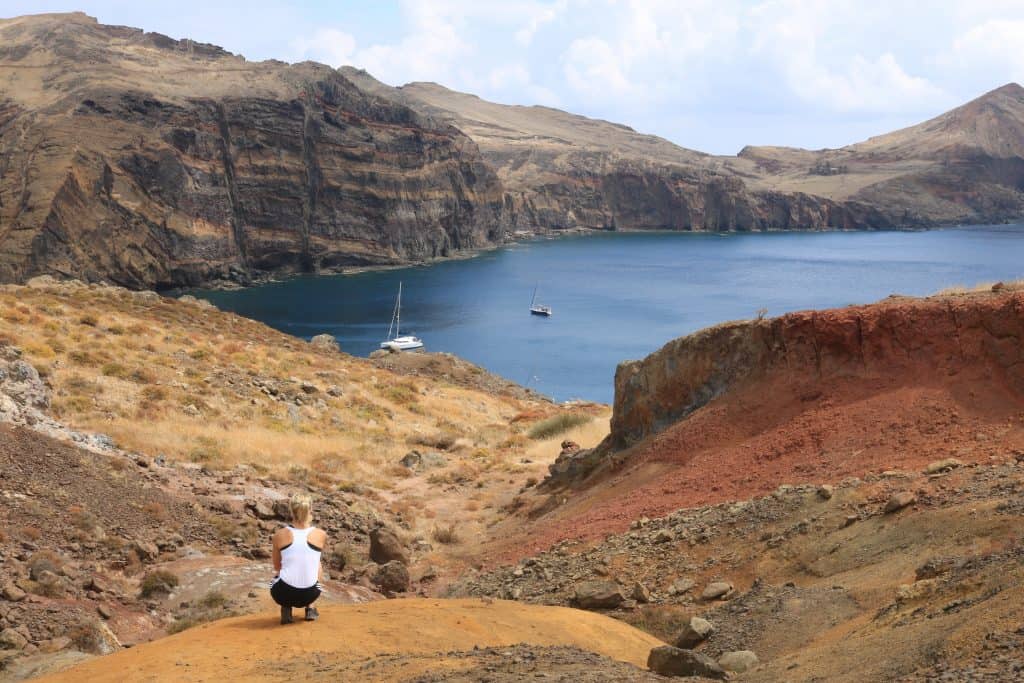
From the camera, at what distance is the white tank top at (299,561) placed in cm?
1037

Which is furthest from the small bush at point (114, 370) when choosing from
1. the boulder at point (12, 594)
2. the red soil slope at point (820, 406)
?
the boulder at point (12, 594)

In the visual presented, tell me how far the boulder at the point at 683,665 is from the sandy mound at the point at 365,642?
1015 millimetres

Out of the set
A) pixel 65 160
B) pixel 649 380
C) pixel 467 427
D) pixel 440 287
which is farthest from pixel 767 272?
pixel 649 380

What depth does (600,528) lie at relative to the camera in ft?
56.4

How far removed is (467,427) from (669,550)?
24993 millimetres

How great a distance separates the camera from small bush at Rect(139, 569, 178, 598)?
15195 millimetres

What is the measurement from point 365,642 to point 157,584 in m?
6.78

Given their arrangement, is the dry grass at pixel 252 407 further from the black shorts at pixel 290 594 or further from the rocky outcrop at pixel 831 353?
the black shorts at pixel 290 594

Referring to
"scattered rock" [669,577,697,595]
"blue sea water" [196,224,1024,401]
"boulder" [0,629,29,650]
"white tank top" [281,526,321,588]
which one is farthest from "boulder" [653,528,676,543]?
"blue sea water" [196,224,1024,401]

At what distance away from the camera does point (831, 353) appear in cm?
1811

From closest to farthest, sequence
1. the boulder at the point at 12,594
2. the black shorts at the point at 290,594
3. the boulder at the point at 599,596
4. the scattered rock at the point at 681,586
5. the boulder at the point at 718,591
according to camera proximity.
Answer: the black shorts at the point at 290,594, the boulder at the point at 718,591, the boulder at the point at 12,594, the scattered rock at the point at 681,586, the boulder at the point at 599,596

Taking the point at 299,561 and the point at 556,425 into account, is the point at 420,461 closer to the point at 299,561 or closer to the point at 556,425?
the point at 556,425

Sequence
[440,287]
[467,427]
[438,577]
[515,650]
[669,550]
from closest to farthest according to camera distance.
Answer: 1. [515,650]
2. [669,550]
3. [438,577]
4. [467,427]
5. [440,287]

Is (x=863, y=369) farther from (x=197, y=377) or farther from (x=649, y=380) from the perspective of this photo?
(x=197, y=377)
